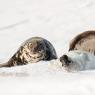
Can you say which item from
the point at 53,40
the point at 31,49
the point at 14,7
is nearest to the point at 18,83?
the point at 31,49

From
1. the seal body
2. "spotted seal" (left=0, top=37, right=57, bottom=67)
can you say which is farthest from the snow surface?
the seal body

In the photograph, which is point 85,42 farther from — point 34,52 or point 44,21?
point 44,21

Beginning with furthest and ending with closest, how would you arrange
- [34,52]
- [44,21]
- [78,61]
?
[44,21]
[34,52]
[78,61]

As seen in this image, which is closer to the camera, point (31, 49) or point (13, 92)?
point (13, 92)

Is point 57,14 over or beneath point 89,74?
over

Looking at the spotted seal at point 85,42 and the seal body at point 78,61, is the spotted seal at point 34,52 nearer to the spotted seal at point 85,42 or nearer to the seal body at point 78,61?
the spotted seal at point 85,42

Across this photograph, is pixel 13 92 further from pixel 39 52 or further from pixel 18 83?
pixel 39 52

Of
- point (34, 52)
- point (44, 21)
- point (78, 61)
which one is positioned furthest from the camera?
point (44, 21)

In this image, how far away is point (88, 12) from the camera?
7.56ft

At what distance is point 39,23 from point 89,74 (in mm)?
1348

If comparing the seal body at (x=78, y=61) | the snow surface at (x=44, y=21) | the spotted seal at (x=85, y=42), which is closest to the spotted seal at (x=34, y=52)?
the spotted seal at (x=85, y=42)

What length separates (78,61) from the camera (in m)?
1.11

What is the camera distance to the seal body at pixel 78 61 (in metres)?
1.10

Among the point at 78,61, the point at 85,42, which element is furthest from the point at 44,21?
the point at 78,61
